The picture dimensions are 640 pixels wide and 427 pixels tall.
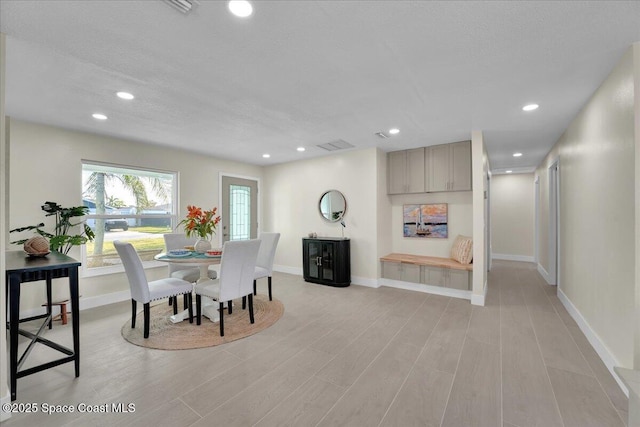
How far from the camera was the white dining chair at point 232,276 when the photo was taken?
111 inches

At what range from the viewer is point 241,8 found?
4.93ft

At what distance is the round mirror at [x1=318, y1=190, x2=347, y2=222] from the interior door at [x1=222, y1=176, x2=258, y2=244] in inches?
68.3

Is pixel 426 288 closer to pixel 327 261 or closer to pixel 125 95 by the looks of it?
pixel 327 261

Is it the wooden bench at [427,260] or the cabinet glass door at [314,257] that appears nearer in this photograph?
the wooden bench at [427,260]

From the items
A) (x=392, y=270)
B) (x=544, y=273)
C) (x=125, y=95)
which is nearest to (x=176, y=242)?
(x=125, y=95)

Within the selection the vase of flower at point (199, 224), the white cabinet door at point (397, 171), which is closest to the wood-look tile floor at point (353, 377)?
the vase of flower at point (199, 224)

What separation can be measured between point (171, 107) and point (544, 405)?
4.09 m

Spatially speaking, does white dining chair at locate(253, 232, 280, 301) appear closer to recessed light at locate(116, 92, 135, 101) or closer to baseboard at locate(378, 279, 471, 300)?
baseboard at locate(378, 279, 471, 300)

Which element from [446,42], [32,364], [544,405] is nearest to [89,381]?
[32,364]

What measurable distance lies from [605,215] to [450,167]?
2269 millimetres

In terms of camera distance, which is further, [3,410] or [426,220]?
[426,220]

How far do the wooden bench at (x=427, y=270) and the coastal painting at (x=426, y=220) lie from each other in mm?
428

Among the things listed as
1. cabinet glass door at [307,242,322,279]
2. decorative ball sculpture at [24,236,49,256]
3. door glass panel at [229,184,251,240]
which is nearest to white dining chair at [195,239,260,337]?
decorative ball sculpture at [24,236,49,256]

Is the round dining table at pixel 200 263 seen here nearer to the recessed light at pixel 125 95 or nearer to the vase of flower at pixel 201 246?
the vase of flower at pixel 201 246
